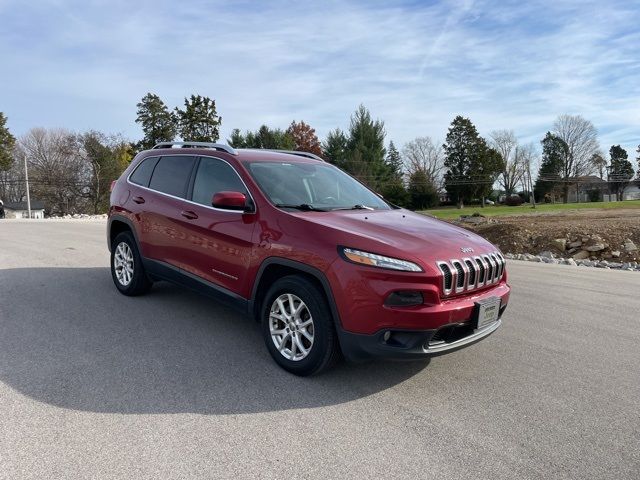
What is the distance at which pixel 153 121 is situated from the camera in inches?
2148

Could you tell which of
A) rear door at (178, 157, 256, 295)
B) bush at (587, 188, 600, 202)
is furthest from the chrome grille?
bush at (587, 188, 600, 202)

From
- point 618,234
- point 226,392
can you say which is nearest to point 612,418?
point 226,392

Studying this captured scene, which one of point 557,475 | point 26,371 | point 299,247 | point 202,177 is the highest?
point 202,177

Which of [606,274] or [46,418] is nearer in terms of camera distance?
[46,418]

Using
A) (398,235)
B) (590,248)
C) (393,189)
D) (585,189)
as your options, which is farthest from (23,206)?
(585,189)

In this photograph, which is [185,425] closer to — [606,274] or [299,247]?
[299,247]

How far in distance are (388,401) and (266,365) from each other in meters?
1.10

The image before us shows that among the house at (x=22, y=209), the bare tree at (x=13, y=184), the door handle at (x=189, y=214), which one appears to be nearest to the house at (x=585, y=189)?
the house at (x=22, y=209)

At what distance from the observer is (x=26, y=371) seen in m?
3.67

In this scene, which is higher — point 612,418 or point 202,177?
point 202,177

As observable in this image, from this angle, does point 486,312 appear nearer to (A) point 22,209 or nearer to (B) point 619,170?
(A) point 22,209

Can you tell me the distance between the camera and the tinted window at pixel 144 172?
5.73m

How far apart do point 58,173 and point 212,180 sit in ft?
198

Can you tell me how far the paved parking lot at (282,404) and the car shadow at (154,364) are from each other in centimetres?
2
